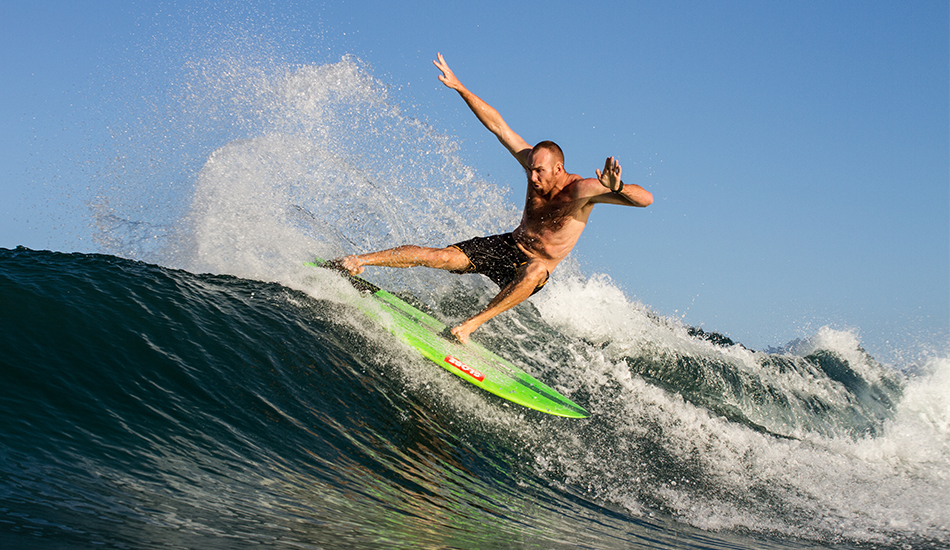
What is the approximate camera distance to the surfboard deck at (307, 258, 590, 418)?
15.9 feet

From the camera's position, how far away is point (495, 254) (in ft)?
18.4

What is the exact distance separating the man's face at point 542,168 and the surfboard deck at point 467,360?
1656 mm

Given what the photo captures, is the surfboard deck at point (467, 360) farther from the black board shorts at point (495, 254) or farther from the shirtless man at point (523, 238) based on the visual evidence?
the black board shorts at point (495, 254)

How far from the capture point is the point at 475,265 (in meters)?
5.61

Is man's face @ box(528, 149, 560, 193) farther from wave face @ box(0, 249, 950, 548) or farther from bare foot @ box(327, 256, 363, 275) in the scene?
wave face @ box(0, 249, 950, 548)

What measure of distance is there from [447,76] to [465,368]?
9.16ft

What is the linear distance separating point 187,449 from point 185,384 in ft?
2.96

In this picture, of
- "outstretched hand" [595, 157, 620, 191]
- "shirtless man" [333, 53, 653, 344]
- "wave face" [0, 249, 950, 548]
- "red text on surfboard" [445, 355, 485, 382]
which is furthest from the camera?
"shirtless man" [333, 53, 653, 344]

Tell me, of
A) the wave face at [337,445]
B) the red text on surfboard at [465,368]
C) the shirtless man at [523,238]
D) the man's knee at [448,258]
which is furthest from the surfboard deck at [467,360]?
the man's knee at [448,258]

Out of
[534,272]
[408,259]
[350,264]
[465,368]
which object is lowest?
[465,368]

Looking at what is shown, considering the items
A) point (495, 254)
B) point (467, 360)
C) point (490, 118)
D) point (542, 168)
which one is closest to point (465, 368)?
point (467, 360)

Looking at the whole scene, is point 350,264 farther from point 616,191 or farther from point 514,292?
point 616,191

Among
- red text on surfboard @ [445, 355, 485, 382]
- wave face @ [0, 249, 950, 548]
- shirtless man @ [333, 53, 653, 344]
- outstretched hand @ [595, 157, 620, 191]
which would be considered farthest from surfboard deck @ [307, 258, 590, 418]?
outstretched hand @ [595, 157, 620, 191]

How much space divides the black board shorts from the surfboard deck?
0.73m
